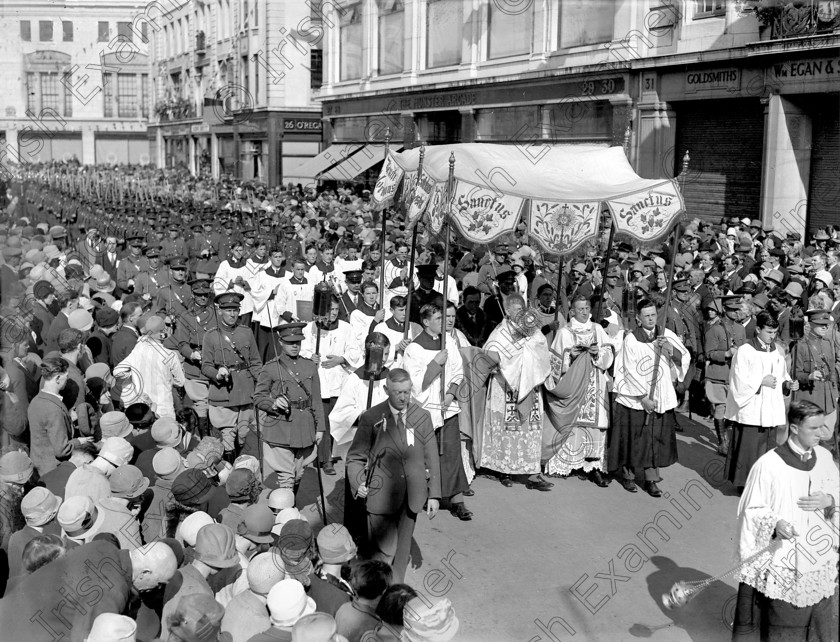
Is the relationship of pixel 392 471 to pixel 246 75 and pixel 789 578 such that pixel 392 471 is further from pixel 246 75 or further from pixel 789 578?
pixel 246 75

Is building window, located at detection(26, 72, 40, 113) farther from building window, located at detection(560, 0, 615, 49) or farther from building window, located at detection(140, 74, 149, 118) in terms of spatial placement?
building window, located at detection(560, 0, 615, 49)

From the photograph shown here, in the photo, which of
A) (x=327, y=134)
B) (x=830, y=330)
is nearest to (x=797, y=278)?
(x=830, y=330)

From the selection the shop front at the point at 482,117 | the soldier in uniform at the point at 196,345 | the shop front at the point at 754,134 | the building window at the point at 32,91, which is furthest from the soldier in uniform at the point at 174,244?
the building window at the point at 32,91

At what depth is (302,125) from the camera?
41500 millimetres

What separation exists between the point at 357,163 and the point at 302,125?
32.4 ft

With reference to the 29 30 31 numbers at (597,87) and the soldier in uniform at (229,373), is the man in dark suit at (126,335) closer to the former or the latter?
the soldier in uniform at (229,373)

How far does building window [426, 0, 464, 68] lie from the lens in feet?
87.4

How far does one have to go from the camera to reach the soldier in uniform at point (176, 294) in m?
11.1

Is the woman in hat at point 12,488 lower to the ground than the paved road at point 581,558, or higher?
higher

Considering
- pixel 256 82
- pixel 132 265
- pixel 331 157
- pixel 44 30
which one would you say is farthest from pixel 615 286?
pixel 44 30

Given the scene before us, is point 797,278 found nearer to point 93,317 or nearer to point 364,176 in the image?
point 93,317

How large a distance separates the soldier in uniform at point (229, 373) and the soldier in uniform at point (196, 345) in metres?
0.48

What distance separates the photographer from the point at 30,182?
42.7 meters

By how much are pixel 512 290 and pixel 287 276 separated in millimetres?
4487
